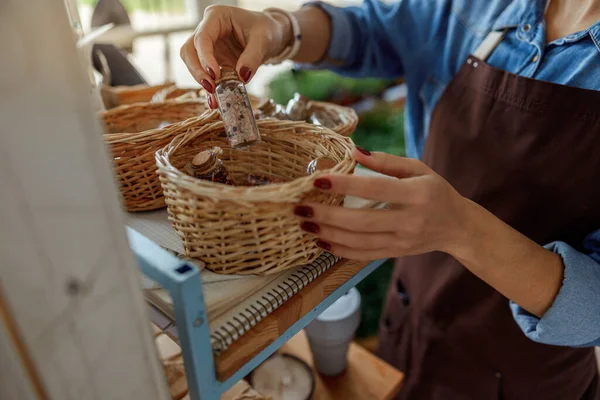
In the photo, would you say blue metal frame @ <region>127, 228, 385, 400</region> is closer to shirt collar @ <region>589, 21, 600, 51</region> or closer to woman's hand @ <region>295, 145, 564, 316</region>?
woman's hand @ <region>295, 145, 564, 316</region>

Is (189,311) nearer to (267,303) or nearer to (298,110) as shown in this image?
(267,303)

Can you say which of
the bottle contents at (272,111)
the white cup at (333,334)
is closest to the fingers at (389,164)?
the bottle contents at (272,111)

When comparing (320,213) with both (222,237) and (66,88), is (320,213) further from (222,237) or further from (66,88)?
(66,88)

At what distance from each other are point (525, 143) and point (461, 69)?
197 millimetres

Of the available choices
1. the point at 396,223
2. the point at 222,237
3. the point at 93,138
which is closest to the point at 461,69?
the point at 396,223

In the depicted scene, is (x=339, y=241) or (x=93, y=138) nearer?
(x=93, y=138)

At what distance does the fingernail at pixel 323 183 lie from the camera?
0.46 metres

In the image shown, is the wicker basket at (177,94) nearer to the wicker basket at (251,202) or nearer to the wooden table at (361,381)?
the wicker basket at (251,202)

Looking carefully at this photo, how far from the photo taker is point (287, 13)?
0.85 meters

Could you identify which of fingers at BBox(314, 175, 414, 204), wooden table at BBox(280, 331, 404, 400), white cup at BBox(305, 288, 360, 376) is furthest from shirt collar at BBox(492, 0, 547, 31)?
wooden table at BBox(280, 331, 404, 400)

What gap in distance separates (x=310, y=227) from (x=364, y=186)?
8 cm

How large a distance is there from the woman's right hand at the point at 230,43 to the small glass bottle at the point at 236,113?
0.05 metres

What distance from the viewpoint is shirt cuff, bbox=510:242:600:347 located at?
613mm

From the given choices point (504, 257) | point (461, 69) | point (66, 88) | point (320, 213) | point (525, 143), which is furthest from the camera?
point (461, 69)
